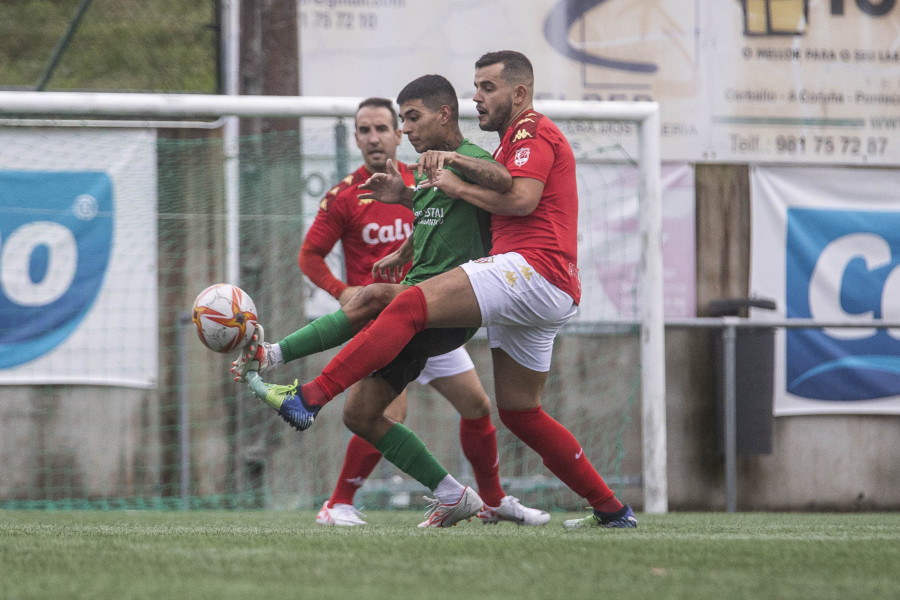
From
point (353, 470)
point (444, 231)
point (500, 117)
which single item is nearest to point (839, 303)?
point (353, 470)

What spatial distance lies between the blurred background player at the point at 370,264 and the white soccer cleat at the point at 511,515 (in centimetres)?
11

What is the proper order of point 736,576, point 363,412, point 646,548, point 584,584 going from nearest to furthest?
point 584,584
point 736,576
point 646,548
point 363,412

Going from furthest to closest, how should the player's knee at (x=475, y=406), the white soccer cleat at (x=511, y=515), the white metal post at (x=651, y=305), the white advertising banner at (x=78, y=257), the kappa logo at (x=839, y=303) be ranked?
the kappa logo at (x=839, y=303) → the white advertising banner at (x=78, y=257) → the white metal post at (x=651, y=305) → the player's knee at (x=475, y=406) → the white soccer cleat at (x=511, y=515)

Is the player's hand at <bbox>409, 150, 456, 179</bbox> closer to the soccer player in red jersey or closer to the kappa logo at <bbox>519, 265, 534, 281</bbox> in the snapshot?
the soccer player in red jersey

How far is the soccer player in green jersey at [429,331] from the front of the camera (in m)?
3.71

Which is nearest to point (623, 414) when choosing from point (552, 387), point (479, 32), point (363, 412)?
point (552, 387)

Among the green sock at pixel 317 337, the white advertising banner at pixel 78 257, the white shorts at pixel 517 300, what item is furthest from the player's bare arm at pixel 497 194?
the white advertising banner at pixel 78 257

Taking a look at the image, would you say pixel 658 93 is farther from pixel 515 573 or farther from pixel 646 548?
pixel 515 573

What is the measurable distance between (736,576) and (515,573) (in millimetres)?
543

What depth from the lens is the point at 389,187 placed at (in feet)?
12.7

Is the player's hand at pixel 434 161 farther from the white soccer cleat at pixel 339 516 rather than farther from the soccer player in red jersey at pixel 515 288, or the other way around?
the white soccer cleat at pixel 339 516

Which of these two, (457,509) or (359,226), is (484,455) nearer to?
(457,509)

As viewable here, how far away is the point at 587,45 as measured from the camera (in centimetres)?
734

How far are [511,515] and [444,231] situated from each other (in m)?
1.35
